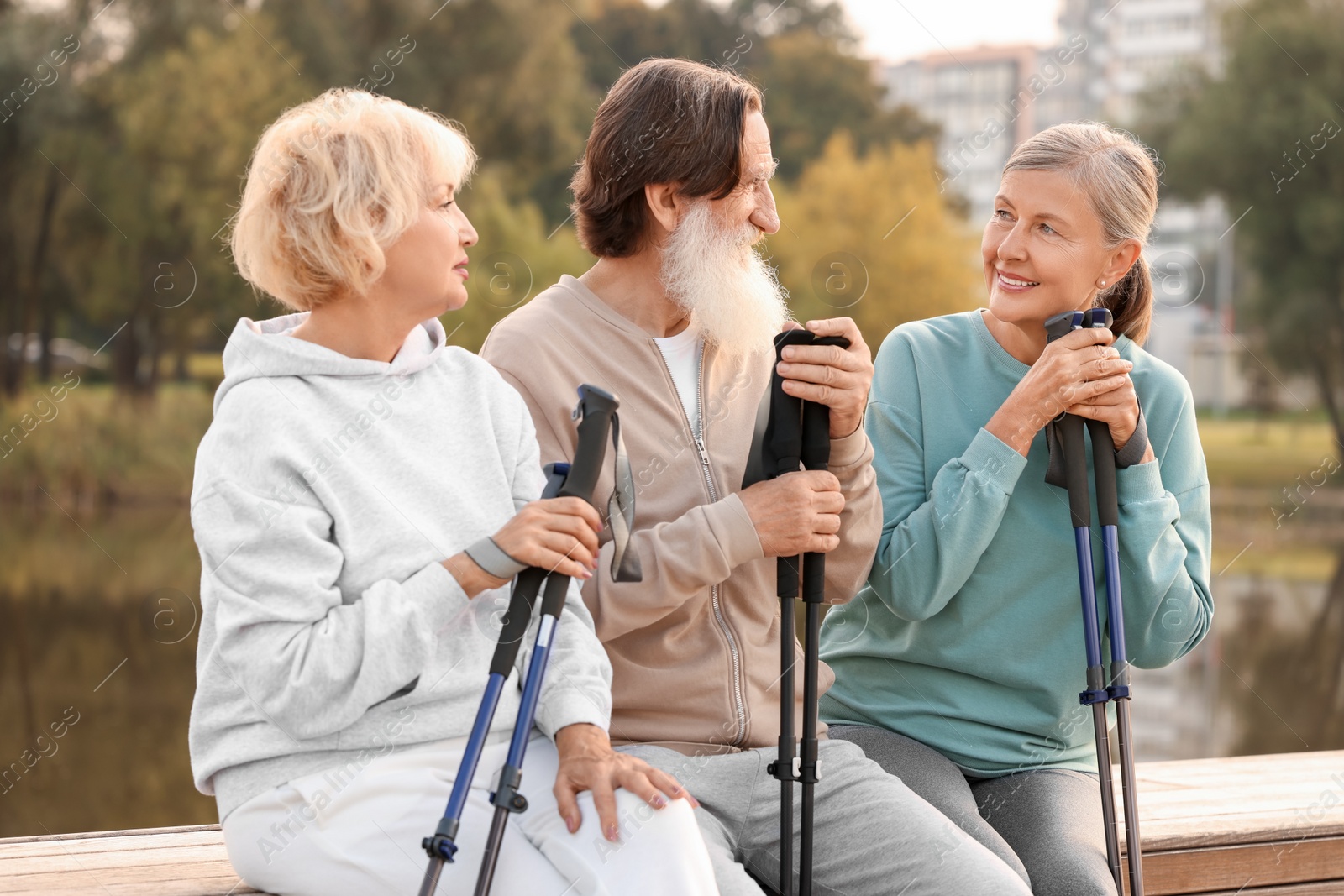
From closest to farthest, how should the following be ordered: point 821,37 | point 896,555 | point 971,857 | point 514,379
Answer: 1. point 971,857
2. point 514,379
3. point 896,555
4. point 821,37

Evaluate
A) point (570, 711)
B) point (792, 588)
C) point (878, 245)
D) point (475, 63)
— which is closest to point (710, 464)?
point (792, 588)

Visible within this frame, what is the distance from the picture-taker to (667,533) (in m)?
2.33

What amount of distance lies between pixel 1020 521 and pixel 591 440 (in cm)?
114

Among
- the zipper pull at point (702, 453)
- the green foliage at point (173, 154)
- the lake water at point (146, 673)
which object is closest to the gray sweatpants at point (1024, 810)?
the zipper pull at point (702, 453)

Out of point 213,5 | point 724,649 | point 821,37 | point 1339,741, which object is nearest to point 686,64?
point 724,649

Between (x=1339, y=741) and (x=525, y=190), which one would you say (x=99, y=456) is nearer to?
(x=525, y=190)

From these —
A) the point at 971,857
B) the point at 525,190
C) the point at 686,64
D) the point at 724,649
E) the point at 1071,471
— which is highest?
the point at 525,190

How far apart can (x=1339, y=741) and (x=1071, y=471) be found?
823 cm

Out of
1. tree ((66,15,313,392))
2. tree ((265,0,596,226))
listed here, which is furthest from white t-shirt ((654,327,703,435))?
tree ((265,0,596,226))

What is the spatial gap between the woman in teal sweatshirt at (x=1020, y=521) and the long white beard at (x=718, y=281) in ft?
1.28

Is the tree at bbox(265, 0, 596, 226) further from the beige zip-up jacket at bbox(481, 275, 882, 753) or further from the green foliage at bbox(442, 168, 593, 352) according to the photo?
the beige zip-up jacket at bbox(481, 275, 882, 753)

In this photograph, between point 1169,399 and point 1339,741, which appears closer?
point 1169,399

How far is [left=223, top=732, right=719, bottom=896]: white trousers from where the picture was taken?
1.91 meters

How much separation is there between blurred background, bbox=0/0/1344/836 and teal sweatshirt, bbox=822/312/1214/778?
6626 mm
